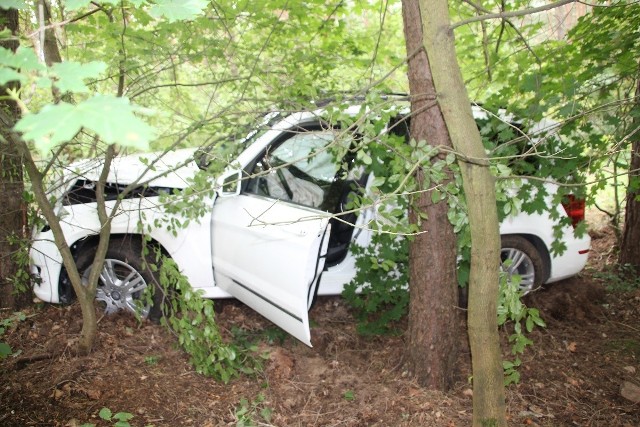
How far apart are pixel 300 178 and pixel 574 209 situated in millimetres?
2334

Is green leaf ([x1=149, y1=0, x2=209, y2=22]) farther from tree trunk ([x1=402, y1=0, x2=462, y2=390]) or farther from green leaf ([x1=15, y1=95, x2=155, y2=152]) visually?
tree trunk ([x1=402, y1=0, x2=462, y2=390])

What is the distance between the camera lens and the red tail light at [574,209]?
4.12 meters

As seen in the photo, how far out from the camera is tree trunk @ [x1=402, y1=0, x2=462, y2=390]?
9.02ft

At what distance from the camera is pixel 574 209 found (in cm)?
416

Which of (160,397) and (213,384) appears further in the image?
(213,384)

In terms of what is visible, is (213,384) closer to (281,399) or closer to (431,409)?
(281,399)

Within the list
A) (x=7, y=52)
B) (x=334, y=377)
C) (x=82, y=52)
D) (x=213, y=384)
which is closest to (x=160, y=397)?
(x=213, y=384)

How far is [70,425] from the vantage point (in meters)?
2.57

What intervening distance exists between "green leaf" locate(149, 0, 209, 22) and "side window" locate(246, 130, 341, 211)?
223cm

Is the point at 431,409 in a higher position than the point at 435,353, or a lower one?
lower

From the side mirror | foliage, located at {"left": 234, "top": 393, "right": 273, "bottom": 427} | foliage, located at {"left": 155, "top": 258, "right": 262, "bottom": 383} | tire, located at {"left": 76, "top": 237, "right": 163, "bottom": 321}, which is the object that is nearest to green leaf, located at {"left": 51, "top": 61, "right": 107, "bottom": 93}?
foliage, located at {"left": 155, "top": 258, "right": 262, "bottom": 383}

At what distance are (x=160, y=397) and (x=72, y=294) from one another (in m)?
1.43

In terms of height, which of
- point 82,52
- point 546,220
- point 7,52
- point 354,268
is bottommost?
point 354,268

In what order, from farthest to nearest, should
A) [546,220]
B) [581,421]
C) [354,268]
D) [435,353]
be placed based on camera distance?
[546,220] < [354,268] < [435,353] < [581,421]
